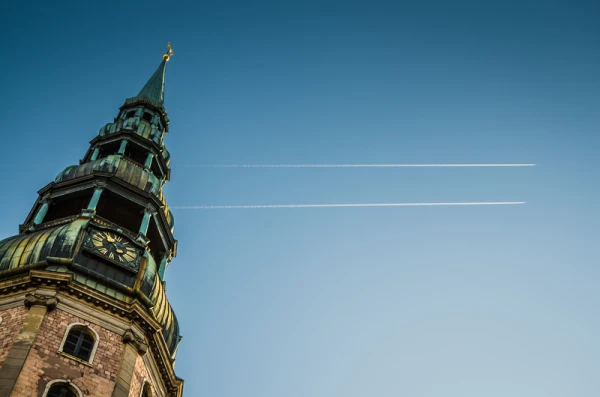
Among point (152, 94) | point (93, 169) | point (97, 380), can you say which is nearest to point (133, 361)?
point (97, 380)

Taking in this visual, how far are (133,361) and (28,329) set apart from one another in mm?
3770

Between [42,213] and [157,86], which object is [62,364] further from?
[157,86]

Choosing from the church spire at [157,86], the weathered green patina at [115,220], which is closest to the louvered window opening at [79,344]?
the weathered green patina at [115,220]

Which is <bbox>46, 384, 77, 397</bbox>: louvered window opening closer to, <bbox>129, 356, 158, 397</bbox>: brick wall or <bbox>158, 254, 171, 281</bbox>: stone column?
<bbox>129, 356, 158, 397</bbox>: brick wall

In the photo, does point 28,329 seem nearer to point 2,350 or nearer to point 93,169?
point 2,350

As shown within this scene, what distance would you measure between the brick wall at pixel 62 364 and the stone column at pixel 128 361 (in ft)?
0.58

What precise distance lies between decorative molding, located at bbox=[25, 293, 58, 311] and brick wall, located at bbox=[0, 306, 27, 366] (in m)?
0.32

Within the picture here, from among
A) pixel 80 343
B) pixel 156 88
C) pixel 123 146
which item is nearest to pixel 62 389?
pixel 80 343

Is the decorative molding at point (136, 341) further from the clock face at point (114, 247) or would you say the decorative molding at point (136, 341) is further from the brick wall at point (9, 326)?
the brick wall at point (9, 326)

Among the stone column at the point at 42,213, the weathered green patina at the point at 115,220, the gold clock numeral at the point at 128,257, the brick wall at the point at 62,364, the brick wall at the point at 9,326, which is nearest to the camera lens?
the brick wall at the point at 62,364

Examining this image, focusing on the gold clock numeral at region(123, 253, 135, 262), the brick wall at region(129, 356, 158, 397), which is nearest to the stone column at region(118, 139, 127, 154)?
the gold clock numeral at region(123, 253, 135, 262)

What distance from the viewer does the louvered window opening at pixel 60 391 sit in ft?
80.1

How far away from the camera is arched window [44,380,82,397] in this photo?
24422 millimetres

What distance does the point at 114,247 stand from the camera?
3041cm
